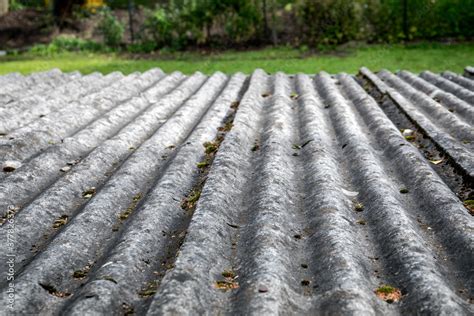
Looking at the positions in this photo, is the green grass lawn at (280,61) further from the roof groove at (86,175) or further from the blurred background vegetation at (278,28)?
the roof groove at (86,175)

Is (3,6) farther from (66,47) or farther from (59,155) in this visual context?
(59,155)

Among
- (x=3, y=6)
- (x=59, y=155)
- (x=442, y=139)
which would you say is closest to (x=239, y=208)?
(x=59, y=155)

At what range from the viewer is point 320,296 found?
2.02 meters

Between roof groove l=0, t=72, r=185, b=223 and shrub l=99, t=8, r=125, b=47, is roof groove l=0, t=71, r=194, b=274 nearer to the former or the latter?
roof groove l=0, t=72, r=185, b=223

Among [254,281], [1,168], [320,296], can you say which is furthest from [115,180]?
[320,296]

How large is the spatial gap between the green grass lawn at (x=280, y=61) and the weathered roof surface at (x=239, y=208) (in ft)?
32.5

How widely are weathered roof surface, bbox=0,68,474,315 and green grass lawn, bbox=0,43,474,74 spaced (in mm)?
9918

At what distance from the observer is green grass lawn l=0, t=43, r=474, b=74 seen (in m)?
14.6

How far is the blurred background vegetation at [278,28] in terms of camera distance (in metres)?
17.5

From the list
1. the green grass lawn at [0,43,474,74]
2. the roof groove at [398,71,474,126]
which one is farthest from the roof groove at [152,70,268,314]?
the green grass lawn at [0,43,474,74]

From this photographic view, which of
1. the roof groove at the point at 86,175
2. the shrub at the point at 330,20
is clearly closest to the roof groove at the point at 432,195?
the roof groove at the point at 86,175

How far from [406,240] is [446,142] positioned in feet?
5.09

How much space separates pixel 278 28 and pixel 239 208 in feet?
54.5

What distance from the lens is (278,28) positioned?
18.6 m
